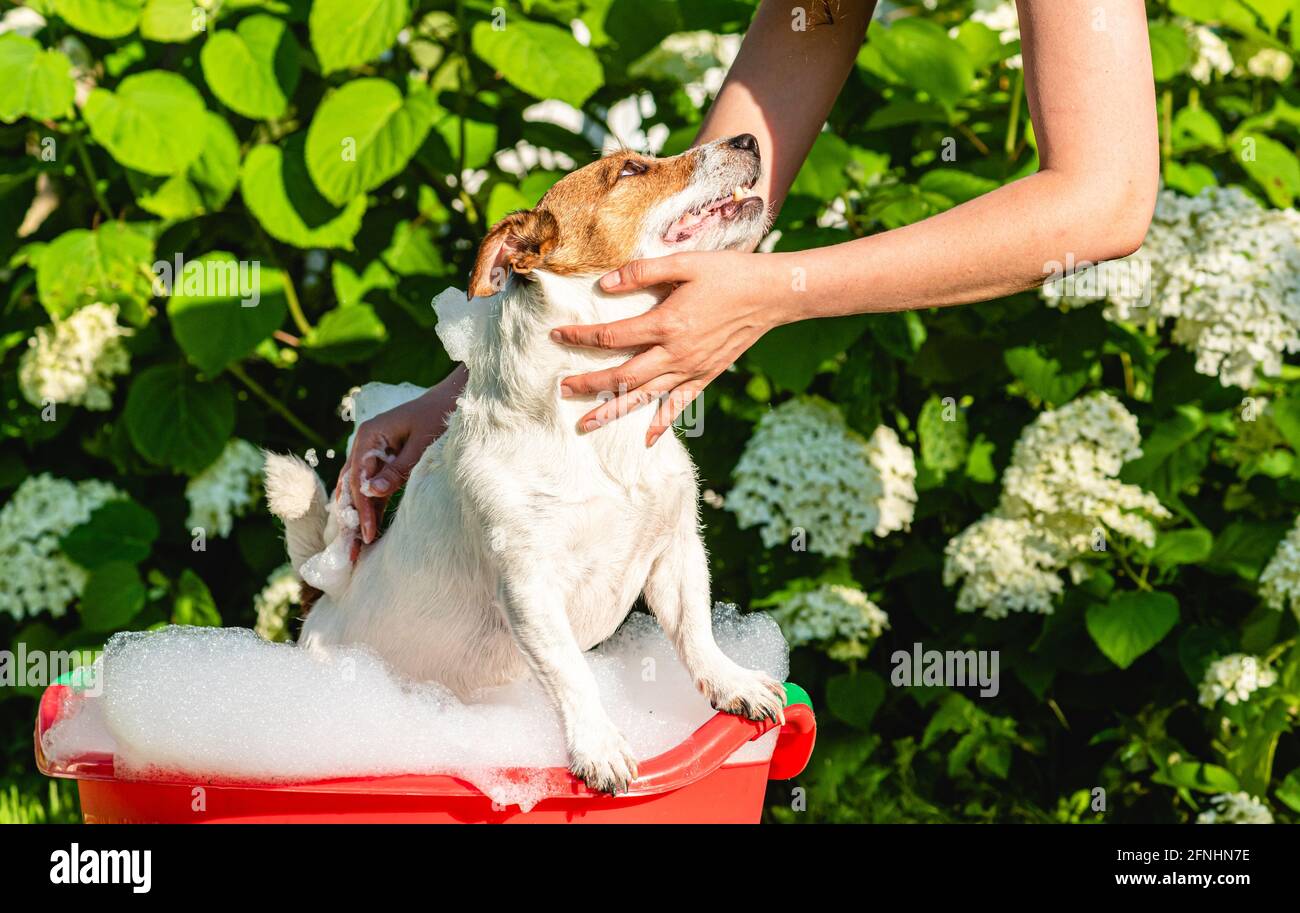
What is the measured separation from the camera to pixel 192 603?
11.0 feet

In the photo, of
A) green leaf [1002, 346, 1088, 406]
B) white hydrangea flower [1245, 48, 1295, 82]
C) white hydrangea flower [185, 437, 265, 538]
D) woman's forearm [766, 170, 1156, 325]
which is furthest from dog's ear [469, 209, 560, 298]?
white hydrangea flower [1245, 48, 1295, 82]

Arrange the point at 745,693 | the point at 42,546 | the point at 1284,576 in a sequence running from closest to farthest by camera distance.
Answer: the point at 745,693 → the point at 1284,576 → the point at 42,546

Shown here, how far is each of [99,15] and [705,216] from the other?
1.83 meters

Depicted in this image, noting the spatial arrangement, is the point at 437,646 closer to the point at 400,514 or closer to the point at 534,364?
the point at 400,514

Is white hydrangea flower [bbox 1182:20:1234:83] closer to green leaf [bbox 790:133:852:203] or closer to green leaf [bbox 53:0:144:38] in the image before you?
green leaf [bbox 790:133:852:203]

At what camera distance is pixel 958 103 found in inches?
123

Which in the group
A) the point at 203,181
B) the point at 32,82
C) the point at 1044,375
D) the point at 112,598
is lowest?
the point at 112,598

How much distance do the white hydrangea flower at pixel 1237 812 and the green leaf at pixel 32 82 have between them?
302 centimetres

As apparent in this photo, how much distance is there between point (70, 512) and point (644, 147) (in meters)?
1.70

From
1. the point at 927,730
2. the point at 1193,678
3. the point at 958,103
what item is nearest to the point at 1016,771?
the point at 927,730

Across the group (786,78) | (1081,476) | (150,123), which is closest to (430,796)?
(786,78)

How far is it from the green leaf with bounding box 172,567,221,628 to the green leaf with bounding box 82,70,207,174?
3.33ft

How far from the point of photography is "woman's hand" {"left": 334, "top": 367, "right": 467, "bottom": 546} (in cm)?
214

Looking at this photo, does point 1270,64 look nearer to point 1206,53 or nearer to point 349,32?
point 1206,53
